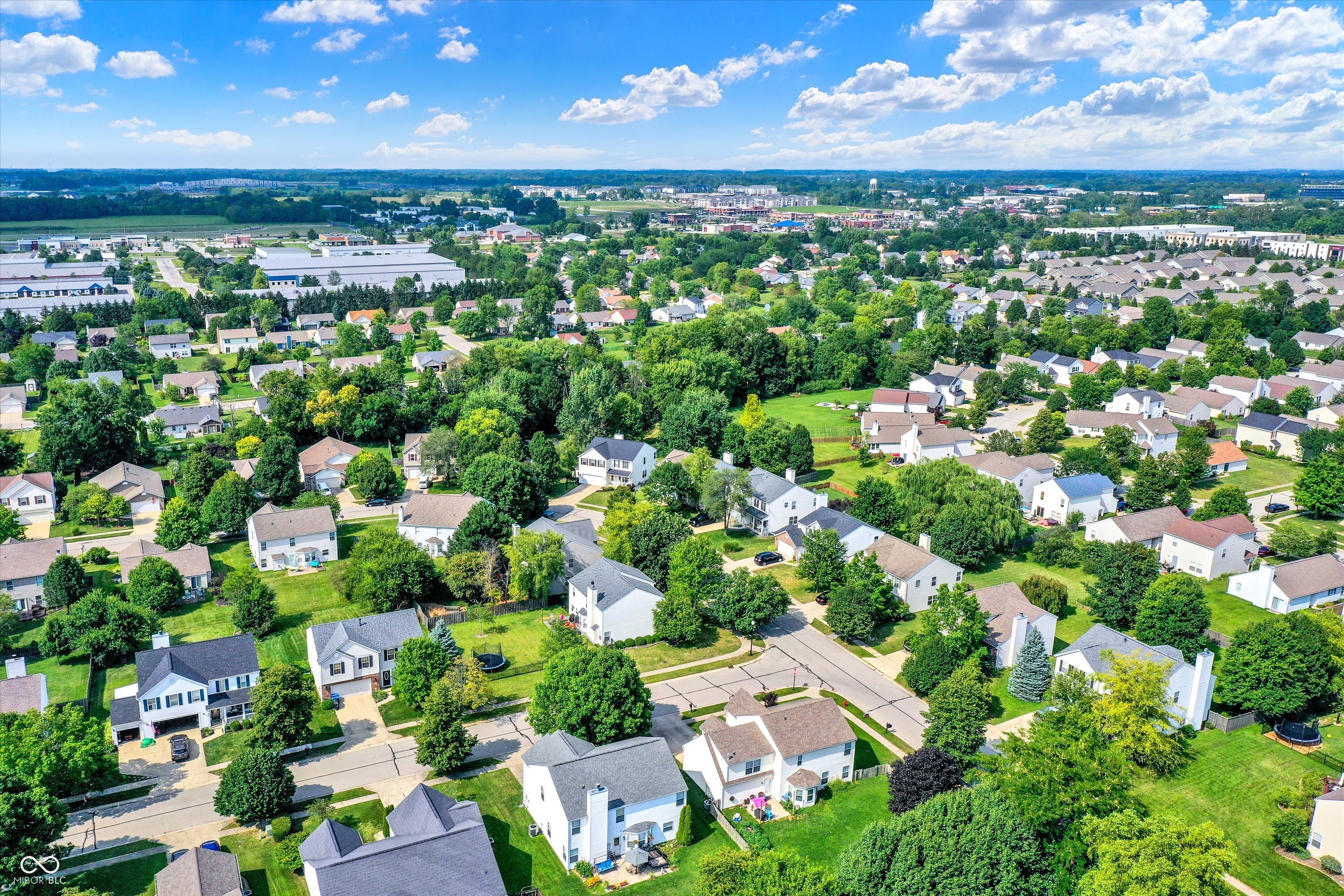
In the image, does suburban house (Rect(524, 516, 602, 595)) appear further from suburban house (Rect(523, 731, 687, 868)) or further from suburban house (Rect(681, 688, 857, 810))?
suburban house (Rect(523, 731, 687, 868))

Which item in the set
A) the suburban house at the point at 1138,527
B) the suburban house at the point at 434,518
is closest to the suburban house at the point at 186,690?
the suburban house at the point at 434,518

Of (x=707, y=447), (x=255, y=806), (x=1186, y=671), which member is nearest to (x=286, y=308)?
(x=707, y=447)

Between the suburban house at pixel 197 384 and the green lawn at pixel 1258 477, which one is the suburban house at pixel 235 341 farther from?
the green lawn at pixel 1258 477

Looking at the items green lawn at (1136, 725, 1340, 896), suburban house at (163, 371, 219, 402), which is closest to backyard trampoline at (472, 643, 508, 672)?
green lawn at (1136, 725, 1340, 896)

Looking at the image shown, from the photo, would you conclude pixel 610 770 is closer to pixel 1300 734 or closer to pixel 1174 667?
pixel 1174 667

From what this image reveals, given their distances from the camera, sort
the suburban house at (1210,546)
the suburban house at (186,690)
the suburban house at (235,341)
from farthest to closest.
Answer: the suburban house at (235,341)
the suburban house at (1210,546)
the suburban house at (186,690)

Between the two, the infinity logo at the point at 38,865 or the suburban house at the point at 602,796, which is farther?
the suburban house at the point at 602,796

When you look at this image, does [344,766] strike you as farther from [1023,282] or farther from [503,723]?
[1023,282]
